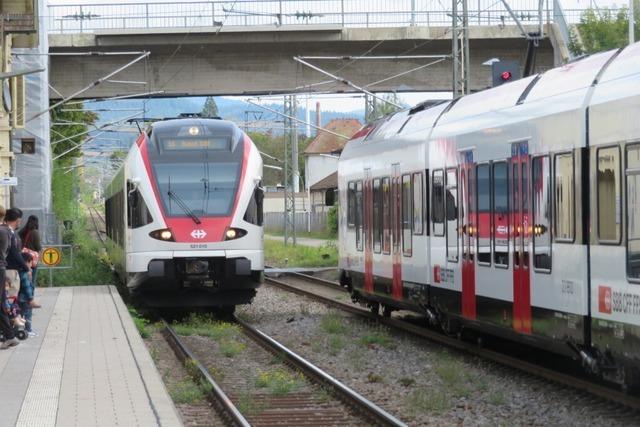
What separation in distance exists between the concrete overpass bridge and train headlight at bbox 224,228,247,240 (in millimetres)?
15608

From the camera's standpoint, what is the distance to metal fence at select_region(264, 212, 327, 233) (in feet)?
256

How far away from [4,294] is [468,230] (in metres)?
5.36

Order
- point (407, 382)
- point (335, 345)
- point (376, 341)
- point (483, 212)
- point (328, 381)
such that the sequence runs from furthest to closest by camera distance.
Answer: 1. point (376, 341)
2. point (335, 345)
3. point (483, 212)
4. point (407, 382)
5. point (328, 381)

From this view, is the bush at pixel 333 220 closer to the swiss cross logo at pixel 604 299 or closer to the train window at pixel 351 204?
the train window at pixel 351 204

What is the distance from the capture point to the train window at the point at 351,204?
867 inches

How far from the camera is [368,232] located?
20.9 metres

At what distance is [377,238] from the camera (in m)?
20.2

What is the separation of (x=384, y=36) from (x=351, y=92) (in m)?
3.62

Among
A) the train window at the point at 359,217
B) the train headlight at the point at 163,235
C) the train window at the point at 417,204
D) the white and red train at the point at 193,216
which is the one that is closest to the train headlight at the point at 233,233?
the white and red train at the point at 193,216

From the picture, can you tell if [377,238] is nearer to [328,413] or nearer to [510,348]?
[510,348]

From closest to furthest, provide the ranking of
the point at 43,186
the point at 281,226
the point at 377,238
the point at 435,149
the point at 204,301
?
the point at 435,149 → the point at 377,238 → the point at 204,301 → the point at 43,186 → the point at 281,226

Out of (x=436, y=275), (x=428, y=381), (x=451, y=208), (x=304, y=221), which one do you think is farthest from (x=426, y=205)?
(x=304, y=221)

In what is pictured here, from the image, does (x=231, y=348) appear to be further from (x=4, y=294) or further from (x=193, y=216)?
(x=193, y=216)

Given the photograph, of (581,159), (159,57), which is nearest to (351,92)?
(159,57)
